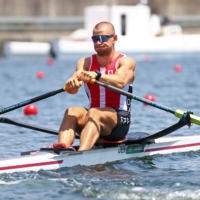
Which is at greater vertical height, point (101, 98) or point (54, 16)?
point (54, 16)

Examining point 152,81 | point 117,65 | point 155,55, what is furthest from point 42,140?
point 155,55

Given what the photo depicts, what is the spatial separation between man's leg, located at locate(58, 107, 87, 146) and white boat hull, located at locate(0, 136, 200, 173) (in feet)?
0.96

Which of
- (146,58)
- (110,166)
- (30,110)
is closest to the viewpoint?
(110,166)

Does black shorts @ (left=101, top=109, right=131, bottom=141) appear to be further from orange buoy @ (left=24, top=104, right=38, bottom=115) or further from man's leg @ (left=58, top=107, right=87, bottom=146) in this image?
orange buoy @ (left=24, top=104, right=38, bottom=115)

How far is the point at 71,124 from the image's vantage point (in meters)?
8.22

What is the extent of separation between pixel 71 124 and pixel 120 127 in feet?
2.07

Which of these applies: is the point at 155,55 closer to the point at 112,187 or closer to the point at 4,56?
the point at 4,56

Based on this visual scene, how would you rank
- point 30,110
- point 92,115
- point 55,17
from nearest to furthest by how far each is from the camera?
point 92,115 < point 30,110 < point 55,17

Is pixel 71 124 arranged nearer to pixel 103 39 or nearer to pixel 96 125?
pixel 96 125

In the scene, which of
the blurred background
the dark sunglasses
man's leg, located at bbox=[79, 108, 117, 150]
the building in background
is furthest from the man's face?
the building in background

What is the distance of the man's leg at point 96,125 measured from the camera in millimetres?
8008

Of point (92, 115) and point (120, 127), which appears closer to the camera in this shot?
point (92, 115)

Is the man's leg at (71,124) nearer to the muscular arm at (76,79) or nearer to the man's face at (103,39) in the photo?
the muscular arm at (76,79)

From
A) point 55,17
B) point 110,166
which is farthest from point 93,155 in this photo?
point 55,17
